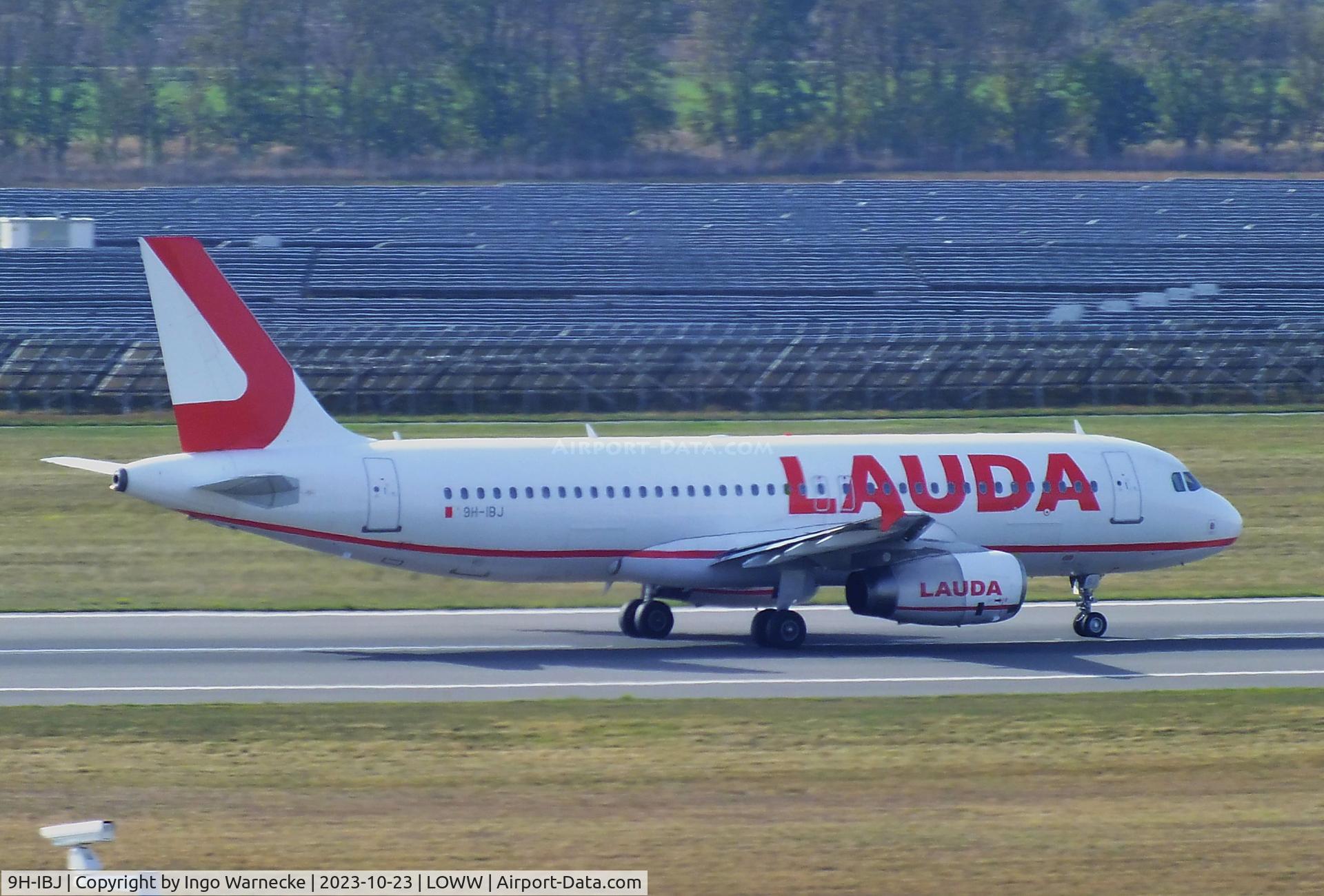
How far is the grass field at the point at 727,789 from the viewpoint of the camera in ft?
51.5

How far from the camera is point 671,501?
2980 cm

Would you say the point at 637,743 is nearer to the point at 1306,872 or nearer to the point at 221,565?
the point at 1306,872

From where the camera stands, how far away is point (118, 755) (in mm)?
20109

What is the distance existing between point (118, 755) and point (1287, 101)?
10838 cm

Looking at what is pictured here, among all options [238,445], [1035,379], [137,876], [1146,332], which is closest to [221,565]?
[238,445]

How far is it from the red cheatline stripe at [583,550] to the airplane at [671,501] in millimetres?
35

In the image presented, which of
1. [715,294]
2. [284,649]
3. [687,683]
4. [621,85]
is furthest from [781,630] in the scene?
[621,85]

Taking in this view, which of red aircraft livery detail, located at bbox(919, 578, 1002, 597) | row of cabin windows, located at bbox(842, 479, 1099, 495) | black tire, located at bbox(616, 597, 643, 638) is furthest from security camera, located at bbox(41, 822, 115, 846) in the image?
row of cabin windows, located at bbox(842, 479, 1099, 495)

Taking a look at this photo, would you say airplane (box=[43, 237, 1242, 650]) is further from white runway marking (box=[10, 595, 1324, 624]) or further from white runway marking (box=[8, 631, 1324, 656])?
white runway marking (box=[10, 595, 1324, 624])

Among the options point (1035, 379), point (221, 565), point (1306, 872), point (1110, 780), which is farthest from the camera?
point (1035, 379)

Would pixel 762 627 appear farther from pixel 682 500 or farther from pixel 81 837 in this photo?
pixel 81 837

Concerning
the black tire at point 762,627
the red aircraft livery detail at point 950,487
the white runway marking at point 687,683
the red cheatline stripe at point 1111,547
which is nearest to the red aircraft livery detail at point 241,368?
the white runway marking at point 687,683

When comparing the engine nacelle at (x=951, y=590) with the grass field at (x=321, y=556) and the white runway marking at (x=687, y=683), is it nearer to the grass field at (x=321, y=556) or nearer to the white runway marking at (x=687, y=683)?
the white runway marking at (x=687, y=683)

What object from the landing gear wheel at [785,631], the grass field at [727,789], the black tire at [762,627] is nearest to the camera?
the grass field at [727,789]
